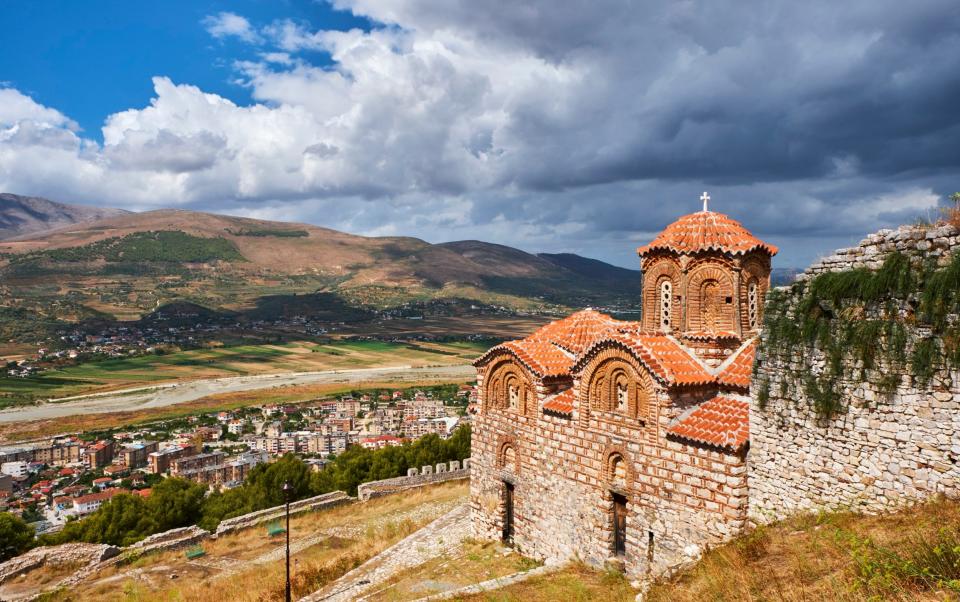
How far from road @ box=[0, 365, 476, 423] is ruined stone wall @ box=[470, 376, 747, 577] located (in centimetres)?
7657

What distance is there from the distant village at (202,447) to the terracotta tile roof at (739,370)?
28.3 meters

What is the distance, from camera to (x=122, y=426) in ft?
231

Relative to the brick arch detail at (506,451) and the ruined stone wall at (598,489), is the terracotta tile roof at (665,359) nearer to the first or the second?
the ruined stone wall at (598,489)

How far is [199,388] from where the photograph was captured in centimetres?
9456

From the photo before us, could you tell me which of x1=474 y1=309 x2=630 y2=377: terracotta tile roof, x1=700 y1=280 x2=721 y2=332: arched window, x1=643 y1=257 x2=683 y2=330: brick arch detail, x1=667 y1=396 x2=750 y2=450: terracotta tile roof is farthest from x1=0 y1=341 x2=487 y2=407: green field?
x1=667 y1=396 x2=750 y2=450: terracotta tile roof

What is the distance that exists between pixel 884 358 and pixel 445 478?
837 inches

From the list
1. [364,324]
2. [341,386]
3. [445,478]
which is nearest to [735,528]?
[445,478]

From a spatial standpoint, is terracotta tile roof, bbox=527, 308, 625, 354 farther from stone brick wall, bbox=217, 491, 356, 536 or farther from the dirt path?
stone brick wall, bbox=217, 491, 356, 536

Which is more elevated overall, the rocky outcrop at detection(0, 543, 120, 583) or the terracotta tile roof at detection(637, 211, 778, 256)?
the terracotta tile roof at detection(637, 211, 778, 256)

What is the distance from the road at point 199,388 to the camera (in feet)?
257

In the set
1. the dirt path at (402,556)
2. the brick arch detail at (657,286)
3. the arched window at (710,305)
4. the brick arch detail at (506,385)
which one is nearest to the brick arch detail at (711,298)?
the arched window at (710,305)

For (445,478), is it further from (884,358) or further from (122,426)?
(122,426)

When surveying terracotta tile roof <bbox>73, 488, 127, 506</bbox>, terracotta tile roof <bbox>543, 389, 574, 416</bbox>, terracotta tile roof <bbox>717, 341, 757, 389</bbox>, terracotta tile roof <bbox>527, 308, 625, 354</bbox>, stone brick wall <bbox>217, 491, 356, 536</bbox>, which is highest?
terracotta tile roof <bbox>527, 308, 625, 354</bbox>

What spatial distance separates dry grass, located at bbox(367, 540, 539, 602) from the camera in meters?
14.6
